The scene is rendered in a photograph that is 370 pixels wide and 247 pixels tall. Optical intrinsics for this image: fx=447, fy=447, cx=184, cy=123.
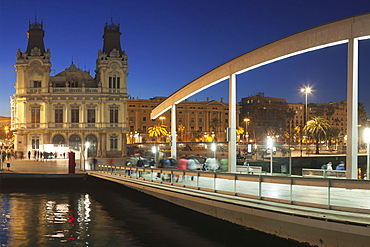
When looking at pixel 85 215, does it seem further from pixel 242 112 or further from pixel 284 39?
pixel 242 112

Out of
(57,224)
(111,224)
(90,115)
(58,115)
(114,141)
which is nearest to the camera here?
(57,224)

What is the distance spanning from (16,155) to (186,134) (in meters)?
75.7

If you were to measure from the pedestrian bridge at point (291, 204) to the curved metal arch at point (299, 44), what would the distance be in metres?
6.26

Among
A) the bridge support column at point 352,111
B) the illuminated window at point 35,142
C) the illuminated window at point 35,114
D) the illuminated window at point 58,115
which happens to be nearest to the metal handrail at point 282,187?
the bridge support column at point 352,111

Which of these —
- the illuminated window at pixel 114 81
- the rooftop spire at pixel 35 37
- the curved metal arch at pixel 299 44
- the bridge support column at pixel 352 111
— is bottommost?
the bridge support column at pixel 352 111

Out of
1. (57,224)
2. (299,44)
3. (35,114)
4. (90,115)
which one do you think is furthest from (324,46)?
(35,114)

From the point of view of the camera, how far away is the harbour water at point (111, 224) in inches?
683

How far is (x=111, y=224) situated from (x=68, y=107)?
171 feet

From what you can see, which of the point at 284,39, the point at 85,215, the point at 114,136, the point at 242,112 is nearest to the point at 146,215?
the point at 85,215

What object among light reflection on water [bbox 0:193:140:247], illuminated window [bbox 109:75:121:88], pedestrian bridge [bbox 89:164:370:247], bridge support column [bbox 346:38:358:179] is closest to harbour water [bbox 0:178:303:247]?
light reflection on water [bbox 0:193:140:247]

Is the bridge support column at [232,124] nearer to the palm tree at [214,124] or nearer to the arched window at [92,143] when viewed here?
the arched window at [92,143]

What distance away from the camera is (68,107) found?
70.9 meters

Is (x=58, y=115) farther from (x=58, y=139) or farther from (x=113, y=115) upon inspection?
(x=113, y=115)

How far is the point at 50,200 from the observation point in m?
30.4
